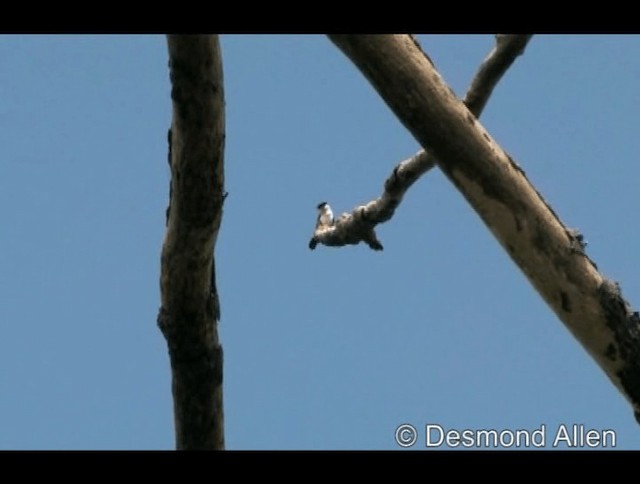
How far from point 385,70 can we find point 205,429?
247cm

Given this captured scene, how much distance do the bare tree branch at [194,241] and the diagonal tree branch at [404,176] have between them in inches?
60.4

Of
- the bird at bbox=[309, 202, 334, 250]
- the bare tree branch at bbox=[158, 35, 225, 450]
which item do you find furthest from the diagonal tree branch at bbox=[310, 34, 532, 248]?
the bare tree branch at bbox=[158, 35, 225, 450]

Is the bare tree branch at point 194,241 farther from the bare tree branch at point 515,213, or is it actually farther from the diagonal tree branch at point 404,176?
the diagonal tree branch at point 404,176

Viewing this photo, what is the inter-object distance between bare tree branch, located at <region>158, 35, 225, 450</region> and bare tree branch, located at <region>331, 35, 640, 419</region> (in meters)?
0.83

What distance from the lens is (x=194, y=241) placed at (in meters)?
5.08

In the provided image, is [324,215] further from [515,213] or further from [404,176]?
[515,213]


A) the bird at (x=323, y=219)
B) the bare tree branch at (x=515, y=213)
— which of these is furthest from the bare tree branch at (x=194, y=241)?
the bird at (x=323, y=219)

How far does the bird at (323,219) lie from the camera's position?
8.12 metres
